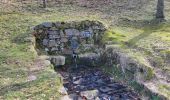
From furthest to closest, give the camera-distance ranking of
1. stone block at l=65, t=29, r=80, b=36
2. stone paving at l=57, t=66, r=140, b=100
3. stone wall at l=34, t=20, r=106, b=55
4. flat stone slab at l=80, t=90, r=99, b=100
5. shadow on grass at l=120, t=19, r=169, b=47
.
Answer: shadow on grass at l=120, t=19, r=169, b=47 → stone block at l=65, t=29, r=80, b=36 → stone wall at l=34, t=20, r=106, b=55 → stone paving at l=57, t=66, r=140, b=100 → flat stone slab at l=80, t=90, r=99, b=100

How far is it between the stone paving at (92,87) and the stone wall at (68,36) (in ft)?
4.18

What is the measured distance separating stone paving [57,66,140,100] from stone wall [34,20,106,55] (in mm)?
1274

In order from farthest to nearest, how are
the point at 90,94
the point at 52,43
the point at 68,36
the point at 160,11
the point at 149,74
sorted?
the point at 160,11, the point at 68,36, the point at 52,43, the point at 149,74, the point at 90,94

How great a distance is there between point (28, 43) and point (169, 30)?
5.83m

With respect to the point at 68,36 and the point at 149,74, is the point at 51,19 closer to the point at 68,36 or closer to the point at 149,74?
the point at 68,36

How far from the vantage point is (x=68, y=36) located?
13758mm

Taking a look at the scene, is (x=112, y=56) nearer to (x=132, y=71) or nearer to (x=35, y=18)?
(x=132, y=71)

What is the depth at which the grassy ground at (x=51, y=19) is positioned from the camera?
8.80 meters

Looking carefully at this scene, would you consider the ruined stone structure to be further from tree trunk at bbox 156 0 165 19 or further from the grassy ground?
tree trunk at bbox 156 0 165 19

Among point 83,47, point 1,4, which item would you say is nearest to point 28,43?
point 83,47

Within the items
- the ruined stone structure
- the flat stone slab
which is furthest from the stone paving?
the ruined stone structure

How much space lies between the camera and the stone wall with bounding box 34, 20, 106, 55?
13.5 meters

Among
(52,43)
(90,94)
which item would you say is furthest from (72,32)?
(90,94)

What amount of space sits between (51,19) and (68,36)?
194 centimetres
